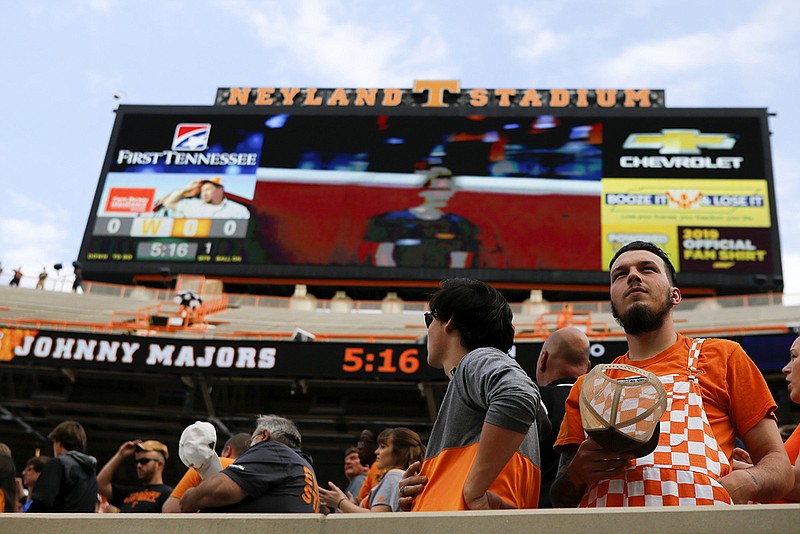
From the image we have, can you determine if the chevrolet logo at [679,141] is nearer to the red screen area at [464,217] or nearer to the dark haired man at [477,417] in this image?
the red screen area at [464,217]

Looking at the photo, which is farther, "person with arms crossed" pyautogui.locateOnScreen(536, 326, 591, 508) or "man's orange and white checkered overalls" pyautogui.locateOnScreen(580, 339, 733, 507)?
"person with arms crossed" pyautogui.locateOnScreen(536, 326, 591, 508)

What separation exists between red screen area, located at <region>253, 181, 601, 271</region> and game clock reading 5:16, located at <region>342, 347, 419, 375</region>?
29.6 ft

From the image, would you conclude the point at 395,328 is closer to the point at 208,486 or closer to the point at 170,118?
the point at 170,118

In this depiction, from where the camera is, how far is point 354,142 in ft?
86.4

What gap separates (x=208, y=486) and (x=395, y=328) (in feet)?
63.9

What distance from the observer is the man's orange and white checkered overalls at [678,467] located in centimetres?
213

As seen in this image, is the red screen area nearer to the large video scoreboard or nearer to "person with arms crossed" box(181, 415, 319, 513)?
the large video scoreboard

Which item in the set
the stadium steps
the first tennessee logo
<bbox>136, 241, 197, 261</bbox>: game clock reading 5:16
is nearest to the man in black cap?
the stadium steps

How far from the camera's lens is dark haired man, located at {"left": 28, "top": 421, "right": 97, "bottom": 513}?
4668 millimetres

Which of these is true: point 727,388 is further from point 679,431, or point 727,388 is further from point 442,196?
point 442,196

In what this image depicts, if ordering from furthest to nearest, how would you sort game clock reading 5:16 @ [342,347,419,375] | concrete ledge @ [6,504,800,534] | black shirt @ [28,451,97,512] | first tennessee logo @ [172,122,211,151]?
first tennessee logo @ [172,122,211,151] < game clock reading 5:16 @ [342,347,419,375] < black shirt @ [28,451,97,512] < concrete ledge @ [6,504,800,534]

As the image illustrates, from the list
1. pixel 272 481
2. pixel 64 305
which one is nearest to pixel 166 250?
pixel 64 305

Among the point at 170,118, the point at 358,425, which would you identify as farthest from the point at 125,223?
the point at 358,425

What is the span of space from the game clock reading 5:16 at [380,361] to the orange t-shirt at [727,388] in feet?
40.7
